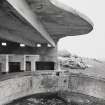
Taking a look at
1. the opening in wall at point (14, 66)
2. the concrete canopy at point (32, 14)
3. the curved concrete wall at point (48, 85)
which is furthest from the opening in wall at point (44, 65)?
the concrete canopy at point (32, 14)

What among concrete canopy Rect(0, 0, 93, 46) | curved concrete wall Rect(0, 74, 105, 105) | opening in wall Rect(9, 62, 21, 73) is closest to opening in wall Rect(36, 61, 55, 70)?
opening in wall Rect(9, 62, 21, 73)

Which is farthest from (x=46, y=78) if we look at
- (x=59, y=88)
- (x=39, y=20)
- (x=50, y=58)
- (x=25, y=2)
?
(x=25, y=2)

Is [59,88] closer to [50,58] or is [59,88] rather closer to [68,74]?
[68,74]

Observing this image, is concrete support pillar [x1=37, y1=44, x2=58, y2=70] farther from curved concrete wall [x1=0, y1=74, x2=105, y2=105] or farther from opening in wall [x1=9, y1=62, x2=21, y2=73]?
curved concrete wall [x1=0, y1=74, x2=105, y2=105]

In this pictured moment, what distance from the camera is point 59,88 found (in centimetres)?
3378

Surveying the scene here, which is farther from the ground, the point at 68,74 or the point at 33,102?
the point at 68,74

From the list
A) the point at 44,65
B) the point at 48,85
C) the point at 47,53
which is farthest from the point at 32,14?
the point at 44,65

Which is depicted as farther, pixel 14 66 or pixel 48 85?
pixel 14 66

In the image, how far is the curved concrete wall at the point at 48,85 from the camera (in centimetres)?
2534

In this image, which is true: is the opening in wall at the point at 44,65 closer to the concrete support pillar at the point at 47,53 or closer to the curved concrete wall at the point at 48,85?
the concrete support pillar at the point at 47,53

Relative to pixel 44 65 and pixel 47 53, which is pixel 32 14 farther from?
pixel 44 65

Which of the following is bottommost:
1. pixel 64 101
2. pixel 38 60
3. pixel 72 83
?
pixel 64 101

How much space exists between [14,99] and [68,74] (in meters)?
11.3

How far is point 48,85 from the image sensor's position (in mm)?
33250
